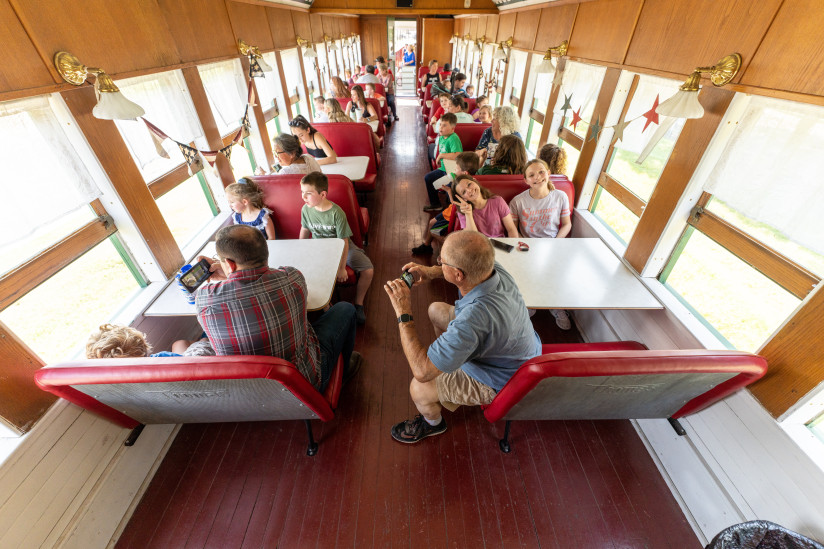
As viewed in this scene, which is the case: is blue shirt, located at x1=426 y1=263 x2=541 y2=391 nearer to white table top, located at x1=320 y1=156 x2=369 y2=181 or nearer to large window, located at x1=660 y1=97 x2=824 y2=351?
large window, located at x1=660 y1=97 x2=824 y2=351

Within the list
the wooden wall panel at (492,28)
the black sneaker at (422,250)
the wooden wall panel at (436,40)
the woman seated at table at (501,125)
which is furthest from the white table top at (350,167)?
the wooden wall panel at (436,40)

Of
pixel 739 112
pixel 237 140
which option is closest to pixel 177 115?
pixel 237 140

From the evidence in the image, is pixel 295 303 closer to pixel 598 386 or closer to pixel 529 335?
pixel 529 335

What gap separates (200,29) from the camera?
122 inches

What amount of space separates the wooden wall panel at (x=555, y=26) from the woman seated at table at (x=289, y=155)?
3337mm

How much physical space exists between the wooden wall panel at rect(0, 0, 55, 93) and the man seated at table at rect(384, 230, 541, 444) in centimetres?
201

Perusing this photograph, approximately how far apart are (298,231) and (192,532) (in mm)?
2318

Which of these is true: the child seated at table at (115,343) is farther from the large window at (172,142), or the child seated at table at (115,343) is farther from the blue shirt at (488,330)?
the blue shirt at (488,330)

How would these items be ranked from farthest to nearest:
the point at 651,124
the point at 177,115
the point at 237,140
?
the point at 237,140
the point at 177,115
the point at 651,124

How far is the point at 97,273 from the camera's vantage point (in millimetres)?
2184

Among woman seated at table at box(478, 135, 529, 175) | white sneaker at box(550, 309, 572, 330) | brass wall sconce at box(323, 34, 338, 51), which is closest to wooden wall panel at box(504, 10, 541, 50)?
woman seated at table at box(478, 135, 529, 175)

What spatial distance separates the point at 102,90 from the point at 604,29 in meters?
3.89

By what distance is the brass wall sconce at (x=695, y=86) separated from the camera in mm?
1720

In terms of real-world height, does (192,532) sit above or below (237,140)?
below
